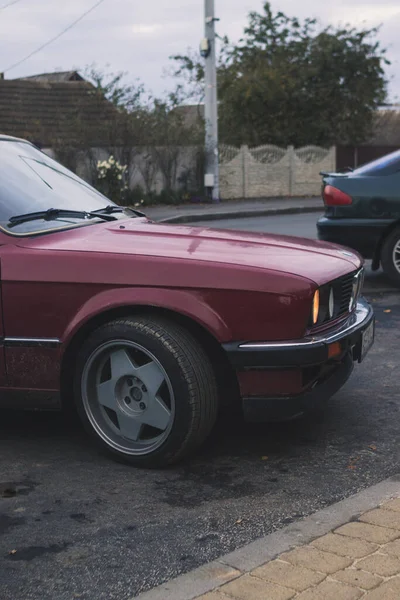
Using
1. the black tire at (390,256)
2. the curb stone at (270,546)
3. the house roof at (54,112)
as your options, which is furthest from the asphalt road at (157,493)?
the house roof at (54,112)

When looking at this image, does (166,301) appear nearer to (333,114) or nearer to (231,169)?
(231,169)

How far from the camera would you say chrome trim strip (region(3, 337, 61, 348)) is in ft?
14.2

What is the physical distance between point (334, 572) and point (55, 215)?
8.40 feet

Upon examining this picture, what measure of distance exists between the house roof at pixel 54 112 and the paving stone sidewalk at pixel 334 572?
2184 centimetres

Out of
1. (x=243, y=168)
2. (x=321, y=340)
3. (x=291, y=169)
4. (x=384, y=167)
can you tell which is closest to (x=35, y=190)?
(x=321, y=340)

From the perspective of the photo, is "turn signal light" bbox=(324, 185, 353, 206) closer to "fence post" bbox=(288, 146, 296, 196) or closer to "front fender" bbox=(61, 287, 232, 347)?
"front fender" bbox=(61, 287, 232, 347)

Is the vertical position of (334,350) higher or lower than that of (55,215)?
lower

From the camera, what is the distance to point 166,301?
4113 millimetres

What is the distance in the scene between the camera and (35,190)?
4953mm

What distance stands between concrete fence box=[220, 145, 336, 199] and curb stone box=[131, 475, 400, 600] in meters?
24.4

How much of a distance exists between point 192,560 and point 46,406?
1.45 metres

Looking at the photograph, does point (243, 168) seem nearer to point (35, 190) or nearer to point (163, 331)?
point (35, 190)

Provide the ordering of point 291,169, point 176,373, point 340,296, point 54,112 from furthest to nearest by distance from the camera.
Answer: point 54,112, point 291,169, point 340,296, point 176,373

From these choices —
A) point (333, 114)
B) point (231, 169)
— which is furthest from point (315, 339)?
point (333, 114)
